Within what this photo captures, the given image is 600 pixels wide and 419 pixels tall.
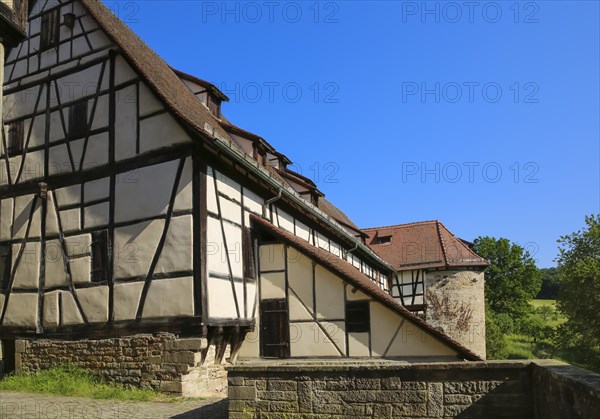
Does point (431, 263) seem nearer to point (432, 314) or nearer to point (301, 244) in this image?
point (432, 314)

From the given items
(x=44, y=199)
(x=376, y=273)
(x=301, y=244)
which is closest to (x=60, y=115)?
(x=44, y=199)

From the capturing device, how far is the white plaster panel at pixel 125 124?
1251 centimetres

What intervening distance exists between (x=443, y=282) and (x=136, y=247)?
18198 millimetres

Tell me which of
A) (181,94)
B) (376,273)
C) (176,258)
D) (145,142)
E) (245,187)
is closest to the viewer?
(176,258)

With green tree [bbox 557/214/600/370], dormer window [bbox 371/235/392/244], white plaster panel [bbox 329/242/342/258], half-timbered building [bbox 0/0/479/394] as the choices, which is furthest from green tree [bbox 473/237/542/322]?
half-timbered building [bbox 0/0/479/394]

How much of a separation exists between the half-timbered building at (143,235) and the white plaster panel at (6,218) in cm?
4

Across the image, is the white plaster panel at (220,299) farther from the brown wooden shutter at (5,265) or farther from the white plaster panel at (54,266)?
the brown wooden shutter at (5,265)

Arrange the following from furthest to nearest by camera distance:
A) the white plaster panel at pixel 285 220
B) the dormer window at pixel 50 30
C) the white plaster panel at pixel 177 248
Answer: the white plaster panel at pixel 285 220 < the dormer window at pixel 50 30 < the white plaster panel at pixel 177 248

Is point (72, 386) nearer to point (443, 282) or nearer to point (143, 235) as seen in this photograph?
point (143, 235)

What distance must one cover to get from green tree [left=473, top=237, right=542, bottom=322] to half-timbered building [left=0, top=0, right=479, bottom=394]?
39.9 metres

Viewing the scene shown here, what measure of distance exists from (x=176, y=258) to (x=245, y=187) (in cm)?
266

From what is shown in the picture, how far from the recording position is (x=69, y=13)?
13.8m

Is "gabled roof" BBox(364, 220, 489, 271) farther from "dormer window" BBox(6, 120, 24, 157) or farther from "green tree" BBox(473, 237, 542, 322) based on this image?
"green tree" BBox(473, 237, 542, 322)

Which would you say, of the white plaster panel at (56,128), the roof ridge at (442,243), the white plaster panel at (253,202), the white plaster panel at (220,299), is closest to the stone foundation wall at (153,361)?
the white plaster panel at (220,299)
